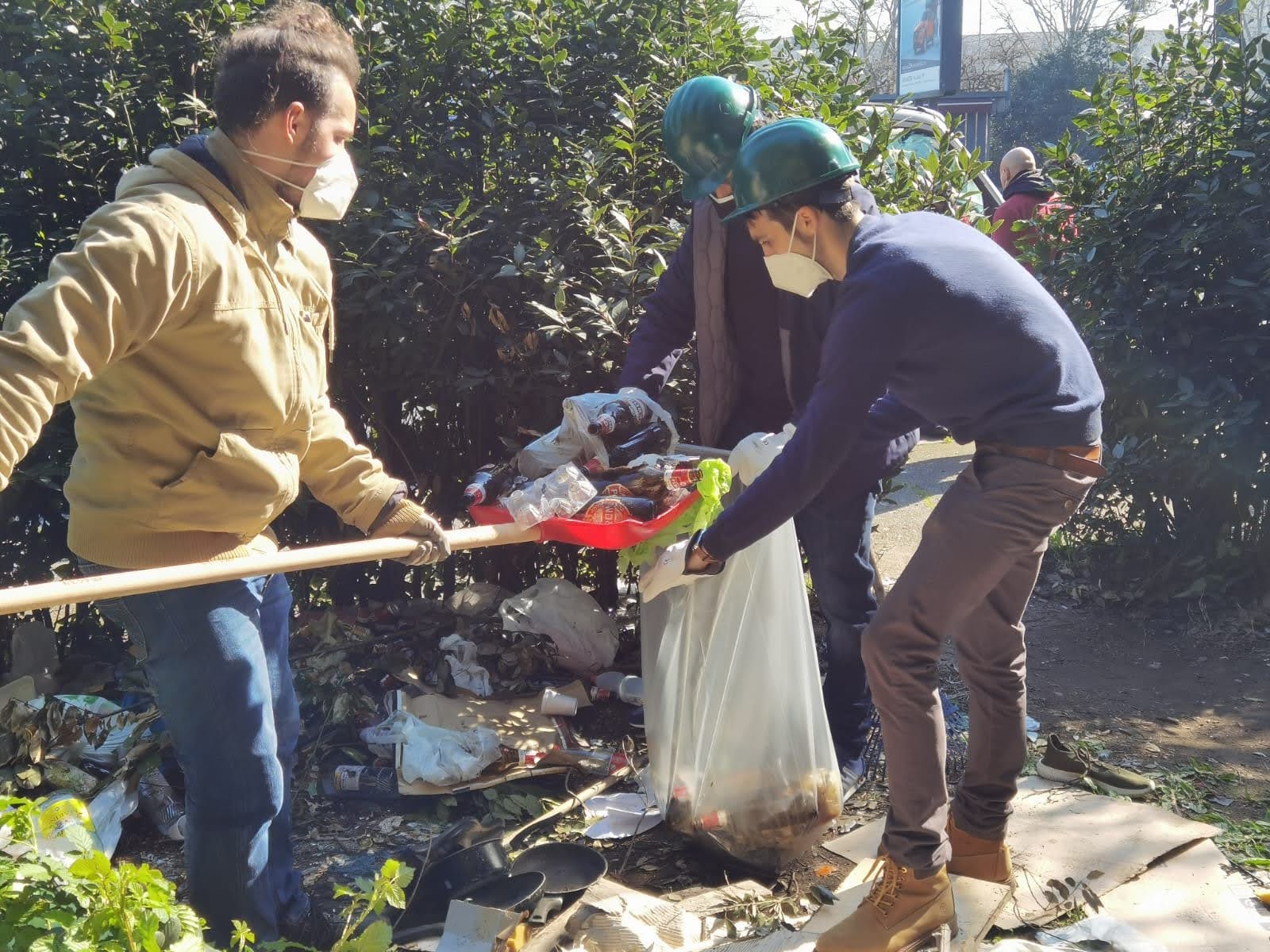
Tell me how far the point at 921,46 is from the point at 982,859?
20213 mm

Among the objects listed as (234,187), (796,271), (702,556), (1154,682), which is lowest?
(1154,682)

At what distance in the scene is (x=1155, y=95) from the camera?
4.84 meters

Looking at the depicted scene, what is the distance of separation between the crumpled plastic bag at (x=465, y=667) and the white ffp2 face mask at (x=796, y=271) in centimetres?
180

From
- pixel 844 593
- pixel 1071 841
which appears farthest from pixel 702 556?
pixel 1071 841

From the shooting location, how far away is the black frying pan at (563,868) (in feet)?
9.35

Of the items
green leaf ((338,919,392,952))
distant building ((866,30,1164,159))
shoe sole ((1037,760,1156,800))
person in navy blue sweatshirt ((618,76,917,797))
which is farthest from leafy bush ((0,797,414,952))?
distant building ((866,30,1164,159))

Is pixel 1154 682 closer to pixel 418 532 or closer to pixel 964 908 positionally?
pixel 964 908

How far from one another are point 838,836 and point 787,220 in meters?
1.77

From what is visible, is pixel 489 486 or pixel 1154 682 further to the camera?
pixel 1154 682

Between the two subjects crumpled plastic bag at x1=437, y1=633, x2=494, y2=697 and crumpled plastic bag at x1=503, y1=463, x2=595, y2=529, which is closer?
crumpled plastic bag at x1=503, y1=463, x2=595, y2=529

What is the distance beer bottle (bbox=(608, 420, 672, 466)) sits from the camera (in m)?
3.14

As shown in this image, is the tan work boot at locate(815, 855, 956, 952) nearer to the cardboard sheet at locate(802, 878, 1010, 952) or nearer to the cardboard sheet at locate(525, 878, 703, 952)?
the cardboard sheet at locate(802, 878, 1010, 952)

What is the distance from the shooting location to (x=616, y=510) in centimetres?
286

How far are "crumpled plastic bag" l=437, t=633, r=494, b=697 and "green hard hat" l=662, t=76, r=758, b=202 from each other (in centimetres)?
173
